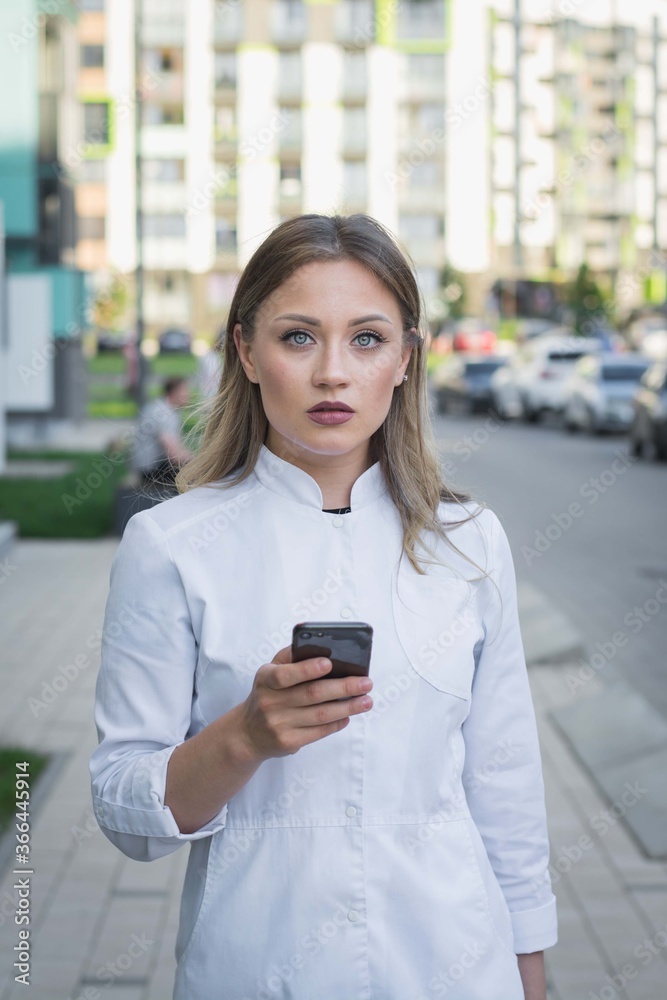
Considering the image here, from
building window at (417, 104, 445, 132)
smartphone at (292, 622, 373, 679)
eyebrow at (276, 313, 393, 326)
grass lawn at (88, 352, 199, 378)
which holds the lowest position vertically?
grass lawn at (88, 352, 199, 378)

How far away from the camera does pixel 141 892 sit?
5.07 meters

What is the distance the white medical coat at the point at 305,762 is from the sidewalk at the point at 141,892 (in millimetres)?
2396

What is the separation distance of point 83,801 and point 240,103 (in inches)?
2744

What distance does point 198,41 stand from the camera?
72000 millimetres

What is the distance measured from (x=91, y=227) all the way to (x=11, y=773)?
70.4 m

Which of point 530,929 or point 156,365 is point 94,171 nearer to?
point 156,365

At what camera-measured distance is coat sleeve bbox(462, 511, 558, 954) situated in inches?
86.7

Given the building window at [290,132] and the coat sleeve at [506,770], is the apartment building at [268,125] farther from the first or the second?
the coat sleeve at [506,770]

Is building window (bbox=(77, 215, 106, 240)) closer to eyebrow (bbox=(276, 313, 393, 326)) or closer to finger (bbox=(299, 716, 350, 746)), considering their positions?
eyebrow (bbox=(276, 313, 393, 326))

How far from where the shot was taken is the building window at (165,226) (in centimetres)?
7369

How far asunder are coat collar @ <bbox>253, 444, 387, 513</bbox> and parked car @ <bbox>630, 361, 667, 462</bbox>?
62.6ft

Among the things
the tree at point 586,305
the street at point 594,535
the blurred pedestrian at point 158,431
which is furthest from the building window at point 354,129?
the blurred pedestrian at point 158,431

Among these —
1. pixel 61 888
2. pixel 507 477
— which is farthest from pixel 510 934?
pixel 507 477

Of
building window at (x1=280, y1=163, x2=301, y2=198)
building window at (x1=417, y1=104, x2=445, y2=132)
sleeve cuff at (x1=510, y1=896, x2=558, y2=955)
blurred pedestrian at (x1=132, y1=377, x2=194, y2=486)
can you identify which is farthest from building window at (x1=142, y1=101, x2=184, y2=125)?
sleeve cuff at (x1=510, y1=896, x2=558, y2=955)
